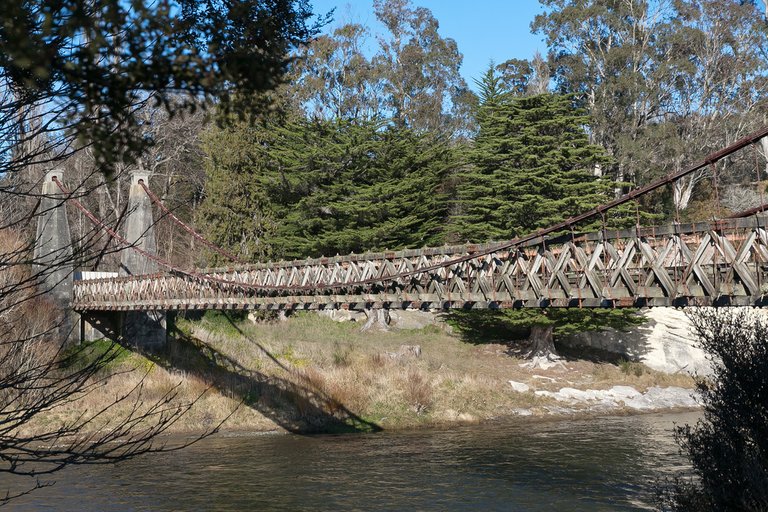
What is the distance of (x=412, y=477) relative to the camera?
52.0 feet

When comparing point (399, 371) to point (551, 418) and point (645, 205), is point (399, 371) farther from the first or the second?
point (645, 205)

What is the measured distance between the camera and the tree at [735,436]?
9703 mm

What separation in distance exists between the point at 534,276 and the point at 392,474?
18.6 ft

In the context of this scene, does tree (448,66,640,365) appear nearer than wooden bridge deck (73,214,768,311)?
No

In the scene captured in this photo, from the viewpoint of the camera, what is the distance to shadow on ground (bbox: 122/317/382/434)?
23312 millimetres

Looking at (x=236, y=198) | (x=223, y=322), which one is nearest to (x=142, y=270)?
(x=223, y=322)

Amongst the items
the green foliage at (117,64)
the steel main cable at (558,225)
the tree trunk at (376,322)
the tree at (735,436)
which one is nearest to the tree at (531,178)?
the tree trunk at (376,322)

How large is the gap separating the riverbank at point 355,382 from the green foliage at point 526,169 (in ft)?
17.1

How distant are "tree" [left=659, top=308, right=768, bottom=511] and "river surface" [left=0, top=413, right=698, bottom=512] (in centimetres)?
229

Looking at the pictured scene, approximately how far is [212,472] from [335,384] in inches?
335

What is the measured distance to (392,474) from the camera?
16.2 metres

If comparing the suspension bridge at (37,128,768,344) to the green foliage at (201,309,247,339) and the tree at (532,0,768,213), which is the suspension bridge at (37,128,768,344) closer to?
the green foliage at (201,309,247,339)

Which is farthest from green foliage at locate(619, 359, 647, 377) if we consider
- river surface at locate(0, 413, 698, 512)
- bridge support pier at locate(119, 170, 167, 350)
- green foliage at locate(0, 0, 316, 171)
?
green foliage at locate(0, 0, 316, 171)

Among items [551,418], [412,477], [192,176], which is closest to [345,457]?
[412,477]
